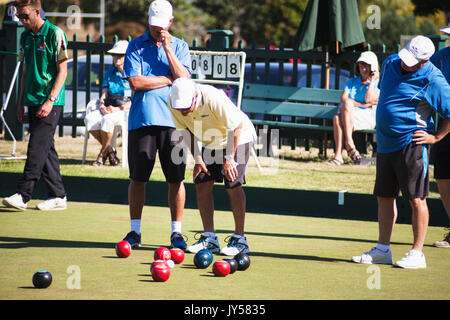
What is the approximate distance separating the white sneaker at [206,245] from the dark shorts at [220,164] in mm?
478

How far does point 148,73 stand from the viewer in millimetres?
6715

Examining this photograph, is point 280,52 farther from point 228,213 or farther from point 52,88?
point 52,88

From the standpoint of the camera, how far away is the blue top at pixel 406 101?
612cm

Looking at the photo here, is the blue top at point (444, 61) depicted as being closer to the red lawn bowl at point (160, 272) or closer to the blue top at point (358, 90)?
the red lawn bowl at point (160, 272)

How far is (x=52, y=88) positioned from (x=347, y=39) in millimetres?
5183

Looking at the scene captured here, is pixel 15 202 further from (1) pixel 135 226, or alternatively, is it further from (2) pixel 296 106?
(2) pixel 296 106

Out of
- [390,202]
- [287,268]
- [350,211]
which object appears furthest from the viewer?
[350,211]

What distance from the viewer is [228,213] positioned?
896cm

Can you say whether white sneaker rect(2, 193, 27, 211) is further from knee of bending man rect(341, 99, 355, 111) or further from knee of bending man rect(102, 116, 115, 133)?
knee of bending man rect(341, 99, 355, 111)

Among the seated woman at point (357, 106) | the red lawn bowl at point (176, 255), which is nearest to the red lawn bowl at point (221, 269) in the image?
the red lawn bowl at point (176, 255)

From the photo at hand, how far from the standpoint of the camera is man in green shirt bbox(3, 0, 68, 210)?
8117 mm
